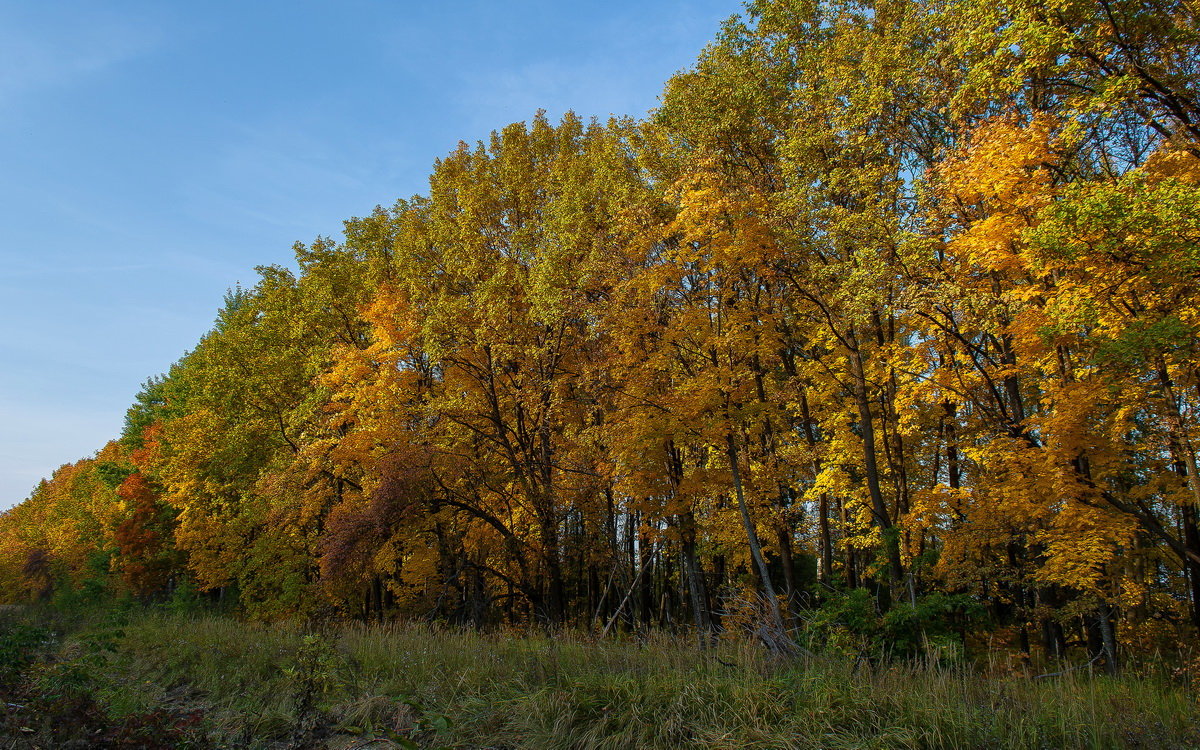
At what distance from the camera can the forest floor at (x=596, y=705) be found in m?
4.59

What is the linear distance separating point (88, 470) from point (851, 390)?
165 ft

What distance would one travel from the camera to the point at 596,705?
5594 mm

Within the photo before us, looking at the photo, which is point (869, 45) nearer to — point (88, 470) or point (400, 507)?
point (400, 507)

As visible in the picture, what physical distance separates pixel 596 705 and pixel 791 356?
44.6 feet

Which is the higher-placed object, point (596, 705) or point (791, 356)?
point (791, 356)

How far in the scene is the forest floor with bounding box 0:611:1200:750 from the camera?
4.59 m

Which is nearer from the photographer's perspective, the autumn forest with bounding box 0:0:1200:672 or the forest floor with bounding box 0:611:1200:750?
the forest floor with bounding box 0:611:1200:750

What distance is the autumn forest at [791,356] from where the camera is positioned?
965 cm

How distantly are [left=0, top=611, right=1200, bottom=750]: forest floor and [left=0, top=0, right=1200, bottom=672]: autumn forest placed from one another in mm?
1609

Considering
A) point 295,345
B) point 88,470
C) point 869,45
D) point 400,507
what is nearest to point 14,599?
point 88,470

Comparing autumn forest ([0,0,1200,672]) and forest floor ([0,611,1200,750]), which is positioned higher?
autumn forest ([0,0,1200,672])

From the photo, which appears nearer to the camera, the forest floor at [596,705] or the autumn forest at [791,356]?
the forest floor at [596,705]

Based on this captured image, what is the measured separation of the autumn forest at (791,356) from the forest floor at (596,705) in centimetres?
161

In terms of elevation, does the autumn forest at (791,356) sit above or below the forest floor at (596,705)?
above
